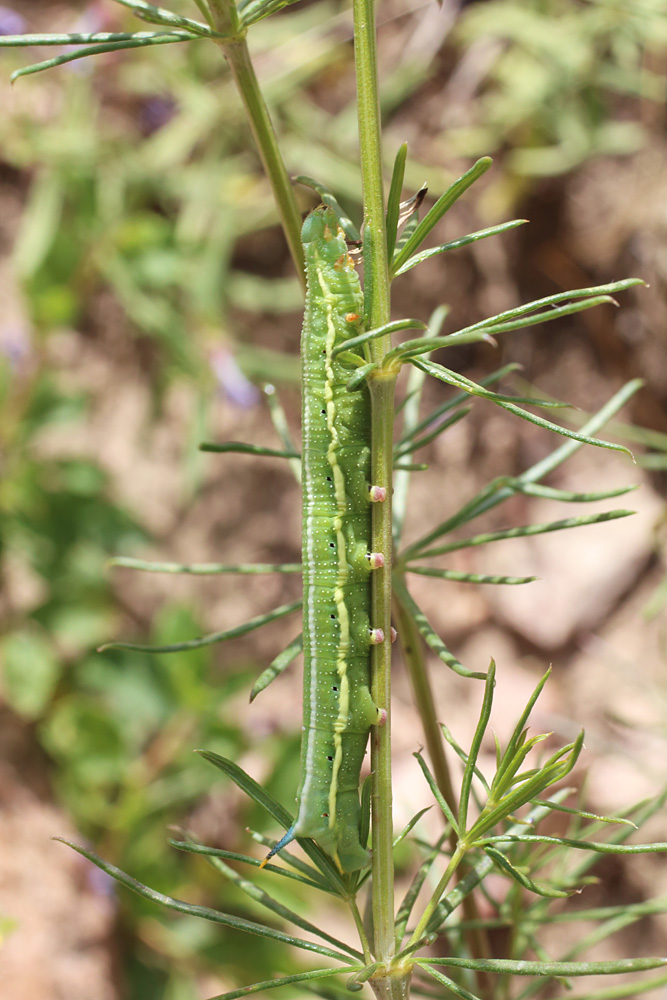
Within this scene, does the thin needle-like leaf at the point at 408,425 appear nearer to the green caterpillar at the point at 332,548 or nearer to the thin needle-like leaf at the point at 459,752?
the green caterpillar at the point at 332,548

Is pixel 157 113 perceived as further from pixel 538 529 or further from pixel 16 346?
pixel 538 529

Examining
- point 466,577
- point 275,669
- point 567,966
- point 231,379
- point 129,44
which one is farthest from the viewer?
point 231,379

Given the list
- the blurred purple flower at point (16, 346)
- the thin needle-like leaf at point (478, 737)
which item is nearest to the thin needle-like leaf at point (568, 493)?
the thin needle-like leaf at point (478, 737)

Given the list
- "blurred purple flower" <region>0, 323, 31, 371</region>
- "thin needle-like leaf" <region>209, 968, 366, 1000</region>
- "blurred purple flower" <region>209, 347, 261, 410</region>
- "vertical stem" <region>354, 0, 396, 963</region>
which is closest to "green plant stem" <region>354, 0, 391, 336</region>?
"vertical stem" <region>354, 0, 396, 963</region>

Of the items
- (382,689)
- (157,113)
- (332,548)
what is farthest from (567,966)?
(157,113)

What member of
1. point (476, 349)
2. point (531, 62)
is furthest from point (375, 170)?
point (531, 62)

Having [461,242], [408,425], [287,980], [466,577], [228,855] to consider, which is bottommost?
[287,980]

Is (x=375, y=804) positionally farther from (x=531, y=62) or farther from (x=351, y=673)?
(x=531, y=62)
